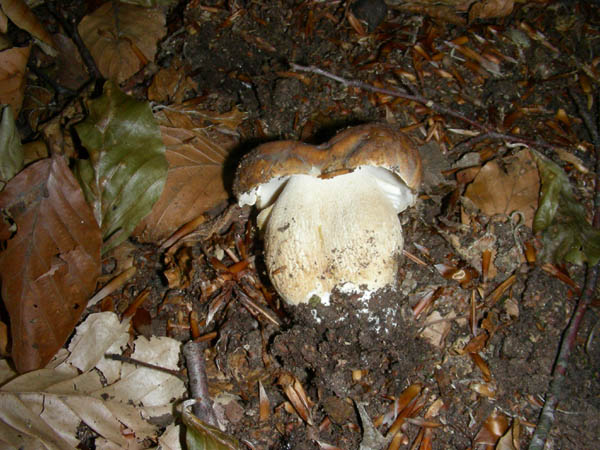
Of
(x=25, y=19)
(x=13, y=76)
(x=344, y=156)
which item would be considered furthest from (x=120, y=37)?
(x=344, y=156)

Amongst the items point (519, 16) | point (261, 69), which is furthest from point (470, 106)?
point (261, 69)

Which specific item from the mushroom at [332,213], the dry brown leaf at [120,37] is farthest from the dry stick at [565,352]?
the dry brown leaf at [120,37]

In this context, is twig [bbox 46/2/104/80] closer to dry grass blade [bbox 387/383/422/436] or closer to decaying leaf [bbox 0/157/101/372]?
decaying leaf [bbox 0/157/101/372]

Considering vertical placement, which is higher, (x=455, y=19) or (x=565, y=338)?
(x=455, y=19)

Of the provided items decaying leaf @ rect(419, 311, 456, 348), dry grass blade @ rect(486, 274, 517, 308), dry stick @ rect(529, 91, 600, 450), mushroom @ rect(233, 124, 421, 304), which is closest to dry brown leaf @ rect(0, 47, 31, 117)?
mushroom @ rect(233, 124, 421, 304)

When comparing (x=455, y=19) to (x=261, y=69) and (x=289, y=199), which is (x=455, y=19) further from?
(x=289, y=199)

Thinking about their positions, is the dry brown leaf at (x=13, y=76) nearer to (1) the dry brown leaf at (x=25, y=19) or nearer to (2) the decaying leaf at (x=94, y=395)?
(1) the dry brown leaf at (x=25, y=19)
